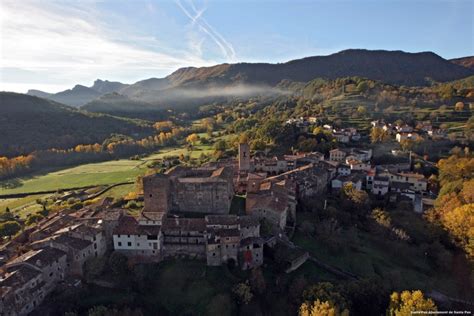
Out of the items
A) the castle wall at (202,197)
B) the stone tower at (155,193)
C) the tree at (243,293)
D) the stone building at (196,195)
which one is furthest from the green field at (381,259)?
the stone tower at (155,193)

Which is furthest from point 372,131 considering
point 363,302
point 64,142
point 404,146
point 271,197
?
point 64,142

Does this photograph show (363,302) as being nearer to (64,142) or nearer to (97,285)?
(97,285)

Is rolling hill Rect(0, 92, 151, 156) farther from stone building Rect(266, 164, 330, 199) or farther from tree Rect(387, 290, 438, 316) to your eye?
tree Rect(387, 290, 438, 316)

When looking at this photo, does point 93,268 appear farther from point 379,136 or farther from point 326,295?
point 379,136

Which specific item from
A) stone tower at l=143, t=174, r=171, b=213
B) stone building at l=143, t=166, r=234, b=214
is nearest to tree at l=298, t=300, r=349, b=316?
stone building at l=143, t=166, r=234, b=214

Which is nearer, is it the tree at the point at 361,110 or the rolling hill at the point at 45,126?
the rolling hill at the point at 45,126

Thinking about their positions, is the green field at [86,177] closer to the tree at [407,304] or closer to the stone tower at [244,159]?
the stone tower at [244,159]
